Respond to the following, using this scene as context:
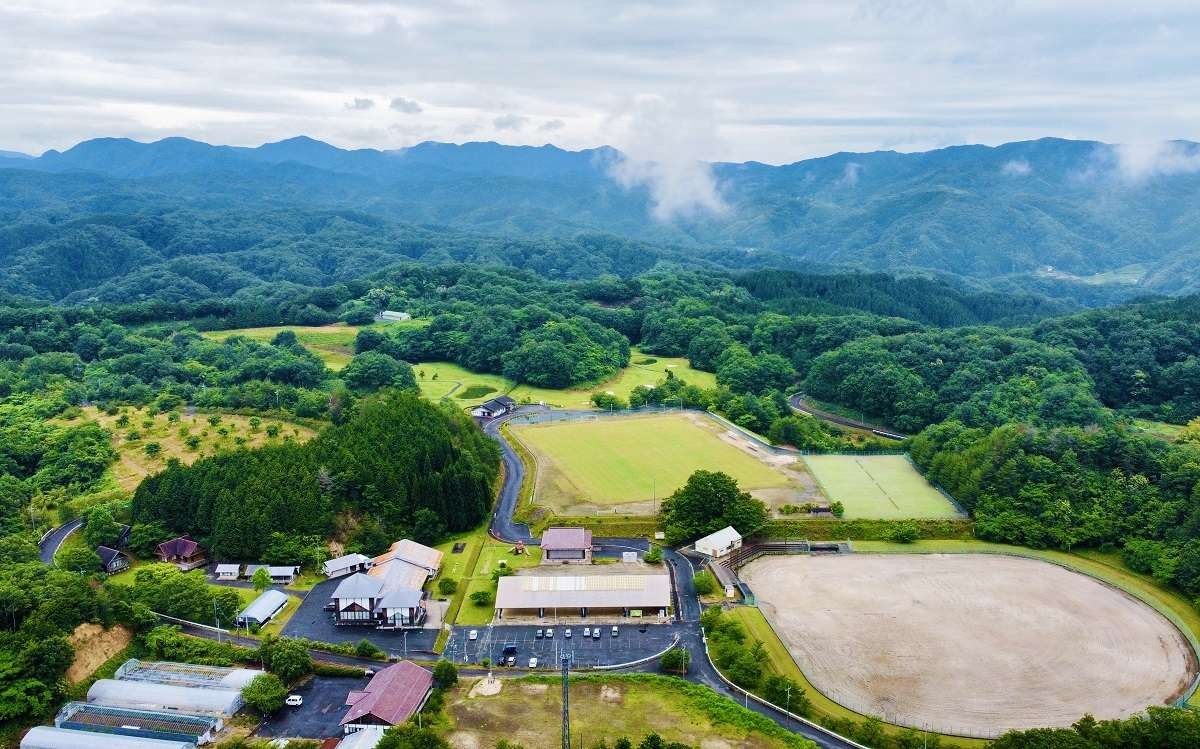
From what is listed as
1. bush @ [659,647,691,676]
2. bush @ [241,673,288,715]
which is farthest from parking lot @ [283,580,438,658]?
bush @ [659,647,691,676]

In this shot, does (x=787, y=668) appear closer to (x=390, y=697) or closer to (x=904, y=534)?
(x=390, y=697)

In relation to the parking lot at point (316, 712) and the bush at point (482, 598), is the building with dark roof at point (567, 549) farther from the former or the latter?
the parking lot at point (316, 712)

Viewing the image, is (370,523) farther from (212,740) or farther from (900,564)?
(900,564)

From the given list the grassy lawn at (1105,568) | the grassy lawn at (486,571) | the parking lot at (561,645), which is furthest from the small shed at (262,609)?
the grassy lawn at (1105,568)

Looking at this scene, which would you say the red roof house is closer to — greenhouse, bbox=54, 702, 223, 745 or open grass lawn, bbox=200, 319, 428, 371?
greenhouse, bbox=54, 702, 223, 745

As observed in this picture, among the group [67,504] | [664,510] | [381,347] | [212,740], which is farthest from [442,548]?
[381,347]

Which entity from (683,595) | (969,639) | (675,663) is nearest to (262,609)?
(675,663)
